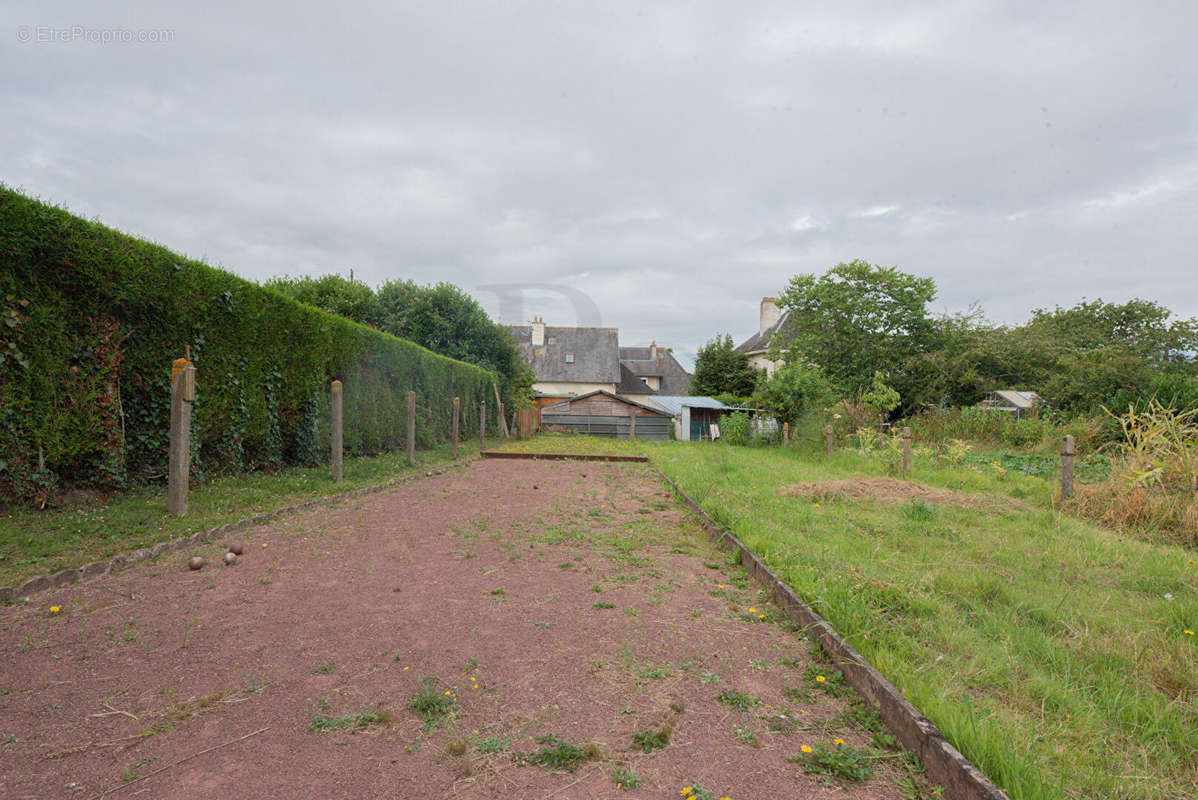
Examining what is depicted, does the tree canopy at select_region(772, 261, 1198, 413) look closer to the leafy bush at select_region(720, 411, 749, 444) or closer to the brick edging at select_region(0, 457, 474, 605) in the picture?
the leafy bush at select_region(720, 411, 749, 444)

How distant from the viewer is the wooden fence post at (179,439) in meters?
5.62

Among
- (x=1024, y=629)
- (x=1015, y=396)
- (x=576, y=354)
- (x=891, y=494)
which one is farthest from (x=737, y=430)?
(x=1024, y=629)

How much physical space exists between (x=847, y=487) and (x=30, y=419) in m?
9.22

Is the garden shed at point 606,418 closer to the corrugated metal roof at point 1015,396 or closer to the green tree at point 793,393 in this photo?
the green tree at point 793,393

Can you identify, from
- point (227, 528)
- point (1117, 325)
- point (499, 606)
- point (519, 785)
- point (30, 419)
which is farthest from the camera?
point (1117, 325)

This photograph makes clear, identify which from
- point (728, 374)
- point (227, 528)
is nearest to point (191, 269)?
point (227, 528)

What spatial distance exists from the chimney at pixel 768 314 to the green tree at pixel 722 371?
2.79 m

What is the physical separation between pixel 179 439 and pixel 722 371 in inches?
1606

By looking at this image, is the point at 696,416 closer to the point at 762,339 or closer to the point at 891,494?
the point at 762,339

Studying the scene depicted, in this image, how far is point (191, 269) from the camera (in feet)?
22.8

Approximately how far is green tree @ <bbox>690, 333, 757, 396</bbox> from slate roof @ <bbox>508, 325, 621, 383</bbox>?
661 centimetres

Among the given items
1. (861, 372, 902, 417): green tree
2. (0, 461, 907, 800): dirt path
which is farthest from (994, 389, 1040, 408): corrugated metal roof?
(0, 461, 907, 800): dirt path

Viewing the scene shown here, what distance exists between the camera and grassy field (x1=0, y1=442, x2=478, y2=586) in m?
4.13

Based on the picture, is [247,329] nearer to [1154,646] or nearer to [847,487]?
[847,487]
